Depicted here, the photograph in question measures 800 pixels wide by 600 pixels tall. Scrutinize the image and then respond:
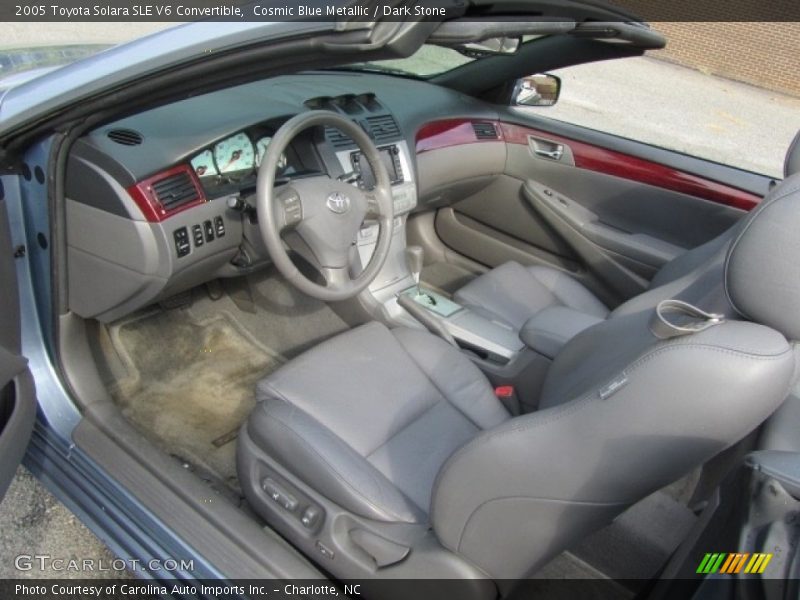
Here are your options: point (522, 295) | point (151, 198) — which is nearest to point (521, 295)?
point (522, 295)

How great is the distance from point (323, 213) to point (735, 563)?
1368 millimetres

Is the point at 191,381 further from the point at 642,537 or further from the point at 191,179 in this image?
the point at 642,537

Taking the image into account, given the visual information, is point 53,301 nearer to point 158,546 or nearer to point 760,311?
point 158,546

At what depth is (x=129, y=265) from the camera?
184 cm

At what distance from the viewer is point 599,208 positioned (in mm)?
2797

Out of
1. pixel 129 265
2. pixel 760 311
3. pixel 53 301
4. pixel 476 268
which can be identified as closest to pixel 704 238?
pixel 476 268

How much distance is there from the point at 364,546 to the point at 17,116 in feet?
3.94

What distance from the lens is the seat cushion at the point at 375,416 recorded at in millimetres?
1504

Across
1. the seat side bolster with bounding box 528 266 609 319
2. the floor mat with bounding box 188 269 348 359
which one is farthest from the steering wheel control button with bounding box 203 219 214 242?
the seat side bolster with bounding box 528 266 609 319

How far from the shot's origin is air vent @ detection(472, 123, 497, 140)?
2820 mm

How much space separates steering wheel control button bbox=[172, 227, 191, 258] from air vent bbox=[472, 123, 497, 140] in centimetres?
139

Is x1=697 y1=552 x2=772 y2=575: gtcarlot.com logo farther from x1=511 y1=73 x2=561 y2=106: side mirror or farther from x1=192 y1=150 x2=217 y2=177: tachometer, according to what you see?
x1=511 y1=73 x2=561 y2=106: side mirror

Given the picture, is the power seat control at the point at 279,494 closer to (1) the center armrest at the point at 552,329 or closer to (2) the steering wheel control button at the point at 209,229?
(2) the steering wheel control button at the point at 209,229

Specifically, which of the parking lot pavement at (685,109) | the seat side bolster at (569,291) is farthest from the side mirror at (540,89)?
the parking lot pavement at (685,109)
